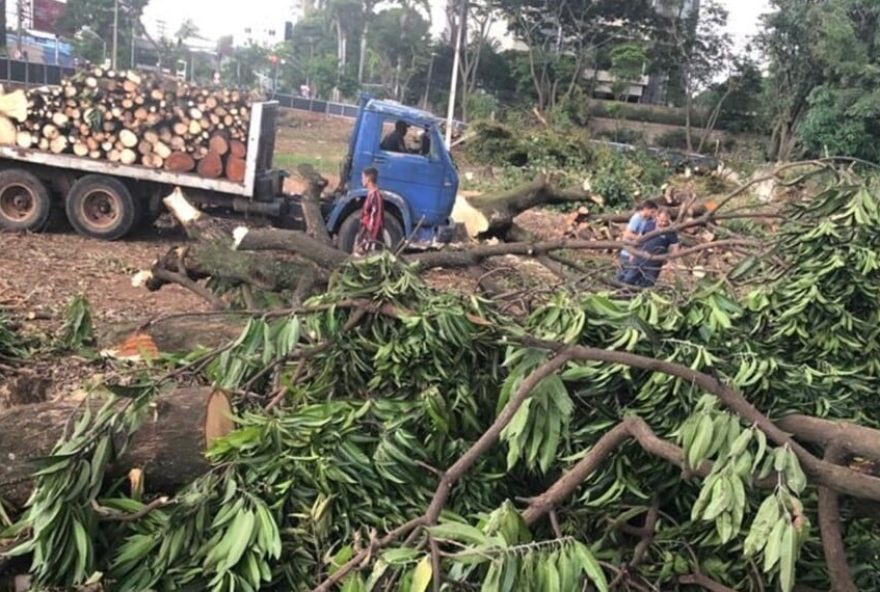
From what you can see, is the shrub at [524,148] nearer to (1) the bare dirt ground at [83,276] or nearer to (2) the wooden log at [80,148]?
(1) the bare dirt ground at [83,276]

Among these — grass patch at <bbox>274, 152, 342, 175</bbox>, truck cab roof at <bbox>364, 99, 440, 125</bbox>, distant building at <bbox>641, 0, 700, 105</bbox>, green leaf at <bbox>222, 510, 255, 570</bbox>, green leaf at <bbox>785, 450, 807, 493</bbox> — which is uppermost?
distant building at <bbox>641, 0, 700, 105</bbox>

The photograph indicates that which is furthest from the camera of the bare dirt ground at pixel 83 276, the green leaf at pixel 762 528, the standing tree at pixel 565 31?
the standing tree at pixel 565 31

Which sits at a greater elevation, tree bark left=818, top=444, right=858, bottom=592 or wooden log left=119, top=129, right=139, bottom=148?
wooden log left=119, top=129, right=139, bottom=148

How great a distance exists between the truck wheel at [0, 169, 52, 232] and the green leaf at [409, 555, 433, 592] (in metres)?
8.81

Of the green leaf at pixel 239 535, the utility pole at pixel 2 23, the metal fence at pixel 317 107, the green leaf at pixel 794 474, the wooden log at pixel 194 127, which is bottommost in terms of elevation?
the green leaf at pixel 239 535

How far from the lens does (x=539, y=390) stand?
105 inches

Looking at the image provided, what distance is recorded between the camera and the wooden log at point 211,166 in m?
9.59

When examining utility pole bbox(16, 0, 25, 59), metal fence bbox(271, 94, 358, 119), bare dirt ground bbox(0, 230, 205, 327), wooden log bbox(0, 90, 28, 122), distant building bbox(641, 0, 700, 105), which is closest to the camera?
bare dirt ground bbox(0, 230, 205, 327)

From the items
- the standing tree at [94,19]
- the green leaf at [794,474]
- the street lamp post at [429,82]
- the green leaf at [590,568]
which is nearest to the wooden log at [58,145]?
the green leaf at [590,568]

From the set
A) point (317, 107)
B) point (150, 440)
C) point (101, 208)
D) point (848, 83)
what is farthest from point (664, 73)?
point (150, 440)

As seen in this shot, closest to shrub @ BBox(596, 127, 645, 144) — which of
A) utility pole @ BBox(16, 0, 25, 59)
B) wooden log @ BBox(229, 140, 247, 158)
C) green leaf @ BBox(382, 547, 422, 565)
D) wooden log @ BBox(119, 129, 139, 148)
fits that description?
wooden log @ BBox(229, 140, 247, 158)

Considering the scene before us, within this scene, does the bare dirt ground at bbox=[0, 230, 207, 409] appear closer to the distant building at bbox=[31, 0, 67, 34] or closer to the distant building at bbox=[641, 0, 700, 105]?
the distant building at bbox=[641, 0, 700, 105]

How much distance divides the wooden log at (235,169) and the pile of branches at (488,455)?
647 centimetres

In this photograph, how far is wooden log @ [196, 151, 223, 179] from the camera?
9586 mm
